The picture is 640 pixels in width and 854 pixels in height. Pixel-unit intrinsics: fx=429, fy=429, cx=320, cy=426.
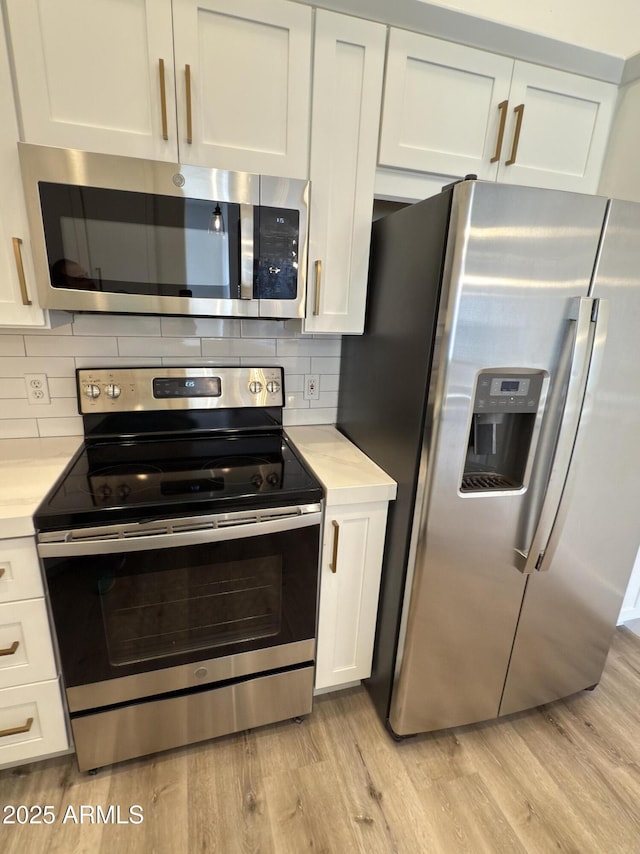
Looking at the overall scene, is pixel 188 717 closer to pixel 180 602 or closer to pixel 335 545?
pixel 180 602

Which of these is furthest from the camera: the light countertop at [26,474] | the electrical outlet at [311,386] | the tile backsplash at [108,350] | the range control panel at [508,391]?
the electrical outlet at [311,386]

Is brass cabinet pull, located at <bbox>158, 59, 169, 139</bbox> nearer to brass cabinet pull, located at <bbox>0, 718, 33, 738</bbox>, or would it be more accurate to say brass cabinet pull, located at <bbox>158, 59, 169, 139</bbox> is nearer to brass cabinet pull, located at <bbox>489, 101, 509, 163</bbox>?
brass cabinet pull, located at <bbox>489, 101, 509, 163</bbox>

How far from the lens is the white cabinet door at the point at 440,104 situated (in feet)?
4.28

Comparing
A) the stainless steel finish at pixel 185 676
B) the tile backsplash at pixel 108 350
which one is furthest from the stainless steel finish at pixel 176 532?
the tile backsplash at pixel 108 350

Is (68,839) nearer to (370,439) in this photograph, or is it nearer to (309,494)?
→ (309,494)

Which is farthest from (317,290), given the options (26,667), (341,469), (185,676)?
(26,667)

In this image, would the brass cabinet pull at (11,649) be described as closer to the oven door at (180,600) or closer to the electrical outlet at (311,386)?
the oven door at (180,600)

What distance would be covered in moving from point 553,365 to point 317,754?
147 centimetres

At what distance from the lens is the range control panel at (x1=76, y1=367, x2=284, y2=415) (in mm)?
1561

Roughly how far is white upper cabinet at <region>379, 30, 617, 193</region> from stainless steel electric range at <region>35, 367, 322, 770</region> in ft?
3.74

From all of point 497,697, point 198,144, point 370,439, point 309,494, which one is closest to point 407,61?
point 198,144

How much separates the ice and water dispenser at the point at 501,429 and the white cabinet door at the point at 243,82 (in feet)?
2.96

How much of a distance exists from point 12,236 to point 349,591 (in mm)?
1458

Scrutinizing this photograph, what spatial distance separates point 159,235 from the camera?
122 cm
